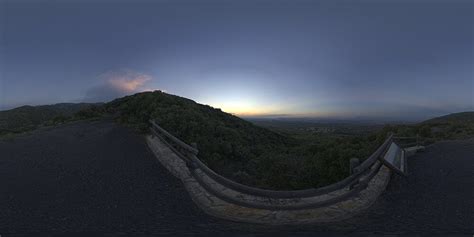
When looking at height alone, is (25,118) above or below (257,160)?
above

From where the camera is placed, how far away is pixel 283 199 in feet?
24.0

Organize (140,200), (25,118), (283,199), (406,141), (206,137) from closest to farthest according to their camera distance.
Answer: (283,199) < (140,200) < (206,137) < (406,141) < (25,118)

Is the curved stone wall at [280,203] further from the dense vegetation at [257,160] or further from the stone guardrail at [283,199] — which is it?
the dense vegetation at [257,160]

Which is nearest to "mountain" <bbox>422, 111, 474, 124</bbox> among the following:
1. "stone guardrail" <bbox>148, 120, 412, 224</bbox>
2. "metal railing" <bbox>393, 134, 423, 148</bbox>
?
"metal railing" <bbox>393, 134, 423, 148</bbox>

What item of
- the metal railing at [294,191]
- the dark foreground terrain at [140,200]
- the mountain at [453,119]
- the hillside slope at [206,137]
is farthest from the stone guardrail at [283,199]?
the mountain at [453,119]

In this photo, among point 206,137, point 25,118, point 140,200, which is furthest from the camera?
point 25,118

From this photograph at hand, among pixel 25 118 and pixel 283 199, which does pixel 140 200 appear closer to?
pixel 283 199

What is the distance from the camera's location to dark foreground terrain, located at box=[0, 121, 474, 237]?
594cm

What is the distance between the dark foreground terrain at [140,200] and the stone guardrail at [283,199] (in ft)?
1.06

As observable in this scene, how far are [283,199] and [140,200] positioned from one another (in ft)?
11.1

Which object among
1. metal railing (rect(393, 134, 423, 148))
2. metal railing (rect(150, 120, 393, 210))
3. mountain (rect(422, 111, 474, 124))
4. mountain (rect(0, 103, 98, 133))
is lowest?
metal railing (rect(150, 120, 393, 210))

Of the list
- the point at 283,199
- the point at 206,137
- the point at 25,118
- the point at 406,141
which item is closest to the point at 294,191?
the point at 283,199

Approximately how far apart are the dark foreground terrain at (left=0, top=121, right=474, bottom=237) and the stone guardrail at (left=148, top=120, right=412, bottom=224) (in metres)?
0.32

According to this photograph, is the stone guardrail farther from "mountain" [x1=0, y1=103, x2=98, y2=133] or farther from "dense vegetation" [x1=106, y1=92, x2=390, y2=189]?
"mountain" [x1=0, y1=103, x2=98, y2=133]
